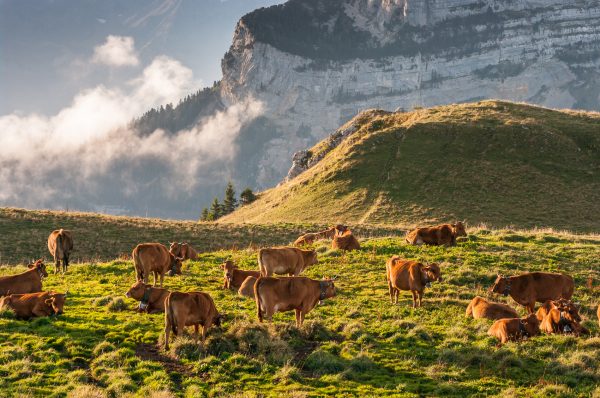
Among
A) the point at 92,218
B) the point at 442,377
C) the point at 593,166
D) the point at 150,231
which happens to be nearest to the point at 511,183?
the point at 593,166

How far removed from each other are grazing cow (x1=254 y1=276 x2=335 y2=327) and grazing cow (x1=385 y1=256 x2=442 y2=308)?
4.13m

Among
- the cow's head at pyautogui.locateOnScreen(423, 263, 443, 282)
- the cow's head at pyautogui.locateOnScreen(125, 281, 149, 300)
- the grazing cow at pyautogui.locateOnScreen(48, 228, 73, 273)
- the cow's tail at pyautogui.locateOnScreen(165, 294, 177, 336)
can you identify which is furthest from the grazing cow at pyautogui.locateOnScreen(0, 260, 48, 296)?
the cow's head at pyautogui.locateOnScreen(423, 263, 443, 282)

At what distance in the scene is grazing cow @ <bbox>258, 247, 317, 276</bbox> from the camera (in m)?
→ 22.6

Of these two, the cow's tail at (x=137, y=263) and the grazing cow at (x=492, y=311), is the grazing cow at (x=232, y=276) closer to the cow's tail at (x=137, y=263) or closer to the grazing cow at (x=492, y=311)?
the cow's tail at (x=137, y=263)

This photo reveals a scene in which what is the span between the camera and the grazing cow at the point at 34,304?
18984 millimetres

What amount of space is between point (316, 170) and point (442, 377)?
67115 millimetres

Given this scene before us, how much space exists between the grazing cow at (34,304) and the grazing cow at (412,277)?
38.1 feet

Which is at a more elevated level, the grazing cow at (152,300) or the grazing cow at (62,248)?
the grazing cow at (62,248)

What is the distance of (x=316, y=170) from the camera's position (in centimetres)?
8069

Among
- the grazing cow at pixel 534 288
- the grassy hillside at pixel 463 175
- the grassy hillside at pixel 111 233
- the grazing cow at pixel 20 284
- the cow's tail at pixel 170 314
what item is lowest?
the grazing cow at pixel 534 288

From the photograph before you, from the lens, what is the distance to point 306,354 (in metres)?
15.7

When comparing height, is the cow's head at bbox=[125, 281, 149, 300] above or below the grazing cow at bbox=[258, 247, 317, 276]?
below

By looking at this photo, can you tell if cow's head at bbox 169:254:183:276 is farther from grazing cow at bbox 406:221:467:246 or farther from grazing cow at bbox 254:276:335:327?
grazing cow at bbox 406:221:467:246

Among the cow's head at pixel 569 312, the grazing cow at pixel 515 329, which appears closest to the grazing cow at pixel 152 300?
the grazing cow at pixel 515 329
